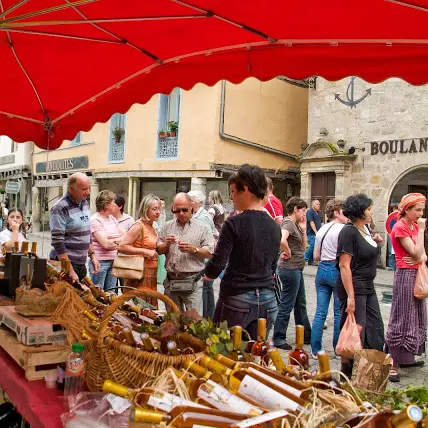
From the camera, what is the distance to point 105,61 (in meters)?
4.06

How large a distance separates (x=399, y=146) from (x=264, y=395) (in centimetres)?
1336

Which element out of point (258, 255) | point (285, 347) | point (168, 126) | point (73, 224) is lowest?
point (285, 347)

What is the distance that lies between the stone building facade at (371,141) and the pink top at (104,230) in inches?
374

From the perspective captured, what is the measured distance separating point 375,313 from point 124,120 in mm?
16911

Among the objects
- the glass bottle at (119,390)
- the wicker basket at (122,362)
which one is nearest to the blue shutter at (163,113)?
the wicker basket at (122,362)

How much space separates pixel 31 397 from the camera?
2.06 metres

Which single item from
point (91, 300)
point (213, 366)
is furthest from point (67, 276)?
point (213, 366)

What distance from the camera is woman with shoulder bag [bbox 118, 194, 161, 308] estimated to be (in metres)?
5.11

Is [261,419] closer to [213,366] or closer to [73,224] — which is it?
[213,366]

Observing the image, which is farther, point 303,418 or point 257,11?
point 257,11

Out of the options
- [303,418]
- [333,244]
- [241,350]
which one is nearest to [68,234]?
[333,244]

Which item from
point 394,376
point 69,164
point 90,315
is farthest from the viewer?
point 69,164

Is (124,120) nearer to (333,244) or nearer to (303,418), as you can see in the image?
(333,244)

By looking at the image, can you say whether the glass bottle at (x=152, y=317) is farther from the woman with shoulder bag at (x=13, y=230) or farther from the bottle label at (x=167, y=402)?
the woman with shoulder bag at (x=13, y=230)
